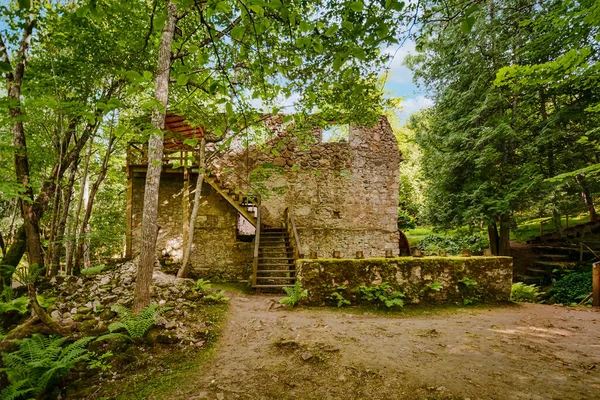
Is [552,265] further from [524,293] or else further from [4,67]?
[4,67]

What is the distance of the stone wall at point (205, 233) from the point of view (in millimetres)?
10000

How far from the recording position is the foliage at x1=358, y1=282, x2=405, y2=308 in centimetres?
540

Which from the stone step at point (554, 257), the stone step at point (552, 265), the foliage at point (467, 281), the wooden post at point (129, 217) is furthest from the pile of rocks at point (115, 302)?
the stone step at point (554, 257)

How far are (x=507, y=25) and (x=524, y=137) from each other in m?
4.14

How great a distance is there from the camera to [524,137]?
979 centimetres

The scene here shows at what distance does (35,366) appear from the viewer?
2.75m

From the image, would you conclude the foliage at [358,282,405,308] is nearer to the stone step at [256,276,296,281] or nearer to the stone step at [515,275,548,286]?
the stone step at [256,276,296,281]

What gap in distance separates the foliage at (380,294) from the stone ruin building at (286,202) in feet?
14.3

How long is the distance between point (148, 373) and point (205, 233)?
292 inches

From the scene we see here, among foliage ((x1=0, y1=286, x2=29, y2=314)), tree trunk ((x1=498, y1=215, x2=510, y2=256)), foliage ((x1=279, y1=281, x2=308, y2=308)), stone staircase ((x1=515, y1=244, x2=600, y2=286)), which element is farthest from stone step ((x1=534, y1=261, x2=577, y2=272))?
foliage ((x1=0, y1=286, x2=29, y2=314))

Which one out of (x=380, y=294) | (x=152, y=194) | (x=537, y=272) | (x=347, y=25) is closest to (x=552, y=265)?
(x=537, y=272)

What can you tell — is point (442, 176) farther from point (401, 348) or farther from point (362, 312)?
point (401, 348)

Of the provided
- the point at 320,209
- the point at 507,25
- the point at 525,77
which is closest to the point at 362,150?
the point at 320,209

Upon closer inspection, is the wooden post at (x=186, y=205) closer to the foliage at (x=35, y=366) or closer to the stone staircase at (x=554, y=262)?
the foliage at (x=35, y=366)
